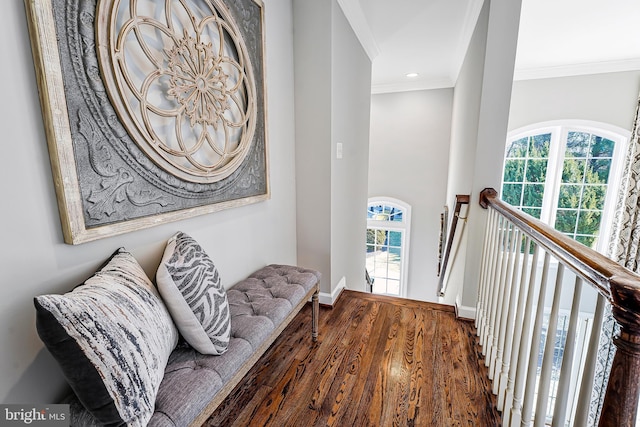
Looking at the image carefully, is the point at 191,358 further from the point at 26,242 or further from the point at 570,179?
the point at 570,179

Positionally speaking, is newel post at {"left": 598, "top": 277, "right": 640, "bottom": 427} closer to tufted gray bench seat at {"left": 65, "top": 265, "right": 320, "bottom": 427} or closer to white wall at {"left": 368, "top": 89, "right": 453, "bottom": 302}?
tufted gray bench seat at {"left": 65, "top": 265, "right": 320, "bottom": 427}

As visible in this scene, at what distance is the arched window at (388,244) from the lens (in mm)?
5262

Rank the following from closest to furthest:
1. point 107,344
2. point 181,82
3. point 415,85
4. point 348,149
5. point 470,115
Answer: point 107,344 < point 181,82 < point 470,115 < point 348,149 < point 415,85

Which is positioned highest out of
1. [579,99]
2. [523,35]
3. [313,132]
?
[523,35]

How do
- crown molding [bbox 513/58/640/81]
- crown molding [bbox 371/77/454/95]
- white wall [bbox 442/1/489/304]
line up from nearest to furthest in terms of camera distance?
white wall [bbox 442/1/489/304] → crown molding [bbox 513/58/640/81] → crown molding [bbox 371/77/454/95]

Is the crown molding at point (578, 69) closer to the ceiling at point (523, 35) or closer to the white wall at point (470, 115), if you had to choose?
the ceiling at point (523, 35)

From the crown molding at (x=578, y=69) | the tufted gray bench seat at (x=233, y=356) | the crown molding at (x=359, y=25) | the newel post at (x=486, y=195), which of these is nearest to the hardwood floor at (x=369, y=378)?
the tufted gray bench seat at (x=233, y=356)

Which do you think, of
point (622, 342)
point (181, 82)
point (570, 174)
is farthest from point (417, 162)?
point (622, 342)

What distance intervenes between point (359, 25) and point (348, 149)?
114cm

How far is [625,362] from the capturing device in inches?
21.4

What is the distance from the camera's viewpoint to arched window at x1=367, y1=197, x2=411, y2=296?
207 inches

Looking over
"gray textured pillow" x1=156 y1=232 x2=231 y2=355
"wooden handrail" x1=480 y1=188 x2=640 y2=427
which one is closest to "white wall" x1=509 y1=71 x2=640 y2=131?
"wooden handrail" x1=480 y1=188 x2=640 y2=427

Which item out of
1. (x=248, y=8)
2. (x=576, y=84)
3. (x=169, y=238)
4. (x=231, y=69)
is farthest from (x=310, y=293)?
(x=576, y=84)

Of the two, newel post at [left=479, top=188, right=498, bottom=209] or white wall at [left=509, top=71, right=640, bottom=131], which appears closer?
newel post at [left=479, top=188, right=498, bottom=209]
